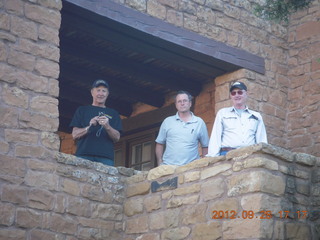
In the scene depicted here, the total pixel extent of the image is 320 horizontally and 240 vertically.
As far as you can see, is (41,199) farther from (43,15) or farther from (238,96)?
(238,96)

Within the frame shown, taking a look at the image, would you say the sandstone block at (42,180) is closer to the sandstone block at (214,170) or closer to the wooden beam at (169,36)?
the sandstone block at (214,170)

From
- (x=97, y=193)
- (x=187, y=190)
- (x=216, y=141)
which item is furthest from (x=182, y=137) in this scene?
(x=97, y=193)

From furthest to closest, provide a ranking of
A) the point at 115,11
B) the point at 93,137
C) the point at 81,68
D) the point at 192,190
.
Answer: the point at 81,68, the point at 115,11, the point at 93,137, the point at 192,190

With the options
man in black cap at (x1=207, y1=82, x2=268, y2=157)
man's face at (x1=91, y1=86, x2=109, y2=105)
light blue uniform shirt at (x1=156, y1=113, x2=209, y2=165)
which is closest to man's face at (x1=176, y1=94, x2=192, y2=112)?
light blue uniform shirt at (x1=156, y1=113, x2=209, y2=165)

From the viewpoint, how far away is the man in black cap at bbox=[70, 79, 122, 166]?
343 inches

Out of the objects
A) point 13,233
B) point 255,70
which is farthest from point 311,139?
point 13,233

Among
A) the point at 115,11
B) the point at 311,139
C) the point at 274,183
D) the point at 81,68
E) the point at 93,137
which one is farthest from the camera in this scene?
the point at 81,68

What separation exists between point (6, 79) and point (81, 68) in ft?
11.2

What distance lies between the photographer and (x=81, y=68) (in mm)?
11461

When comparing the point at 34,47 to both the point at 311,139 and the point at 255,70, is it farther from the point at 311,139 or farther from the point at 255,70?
the point at 311,139

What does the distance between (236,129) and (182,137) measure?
0.82 meters

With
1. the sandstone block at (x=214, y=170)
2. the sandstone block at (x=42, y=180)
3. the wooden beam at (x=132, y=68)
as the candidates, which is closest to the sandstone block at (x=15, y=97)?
the sandstone block at (x=42, y=180)

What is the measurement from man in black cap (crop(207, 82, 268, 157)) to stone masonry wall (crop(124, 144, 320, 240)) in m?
0.37
